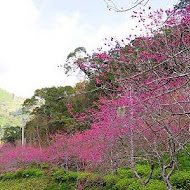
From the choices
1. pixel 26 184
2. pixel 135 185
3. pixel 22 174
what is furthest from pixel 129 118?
pixel 22 174

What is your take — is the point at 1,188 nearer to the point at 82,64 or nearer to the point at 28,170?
the point at 28,170

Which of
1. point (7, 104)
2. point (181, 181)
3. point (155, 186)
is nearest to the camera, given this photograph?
point (155, 186)

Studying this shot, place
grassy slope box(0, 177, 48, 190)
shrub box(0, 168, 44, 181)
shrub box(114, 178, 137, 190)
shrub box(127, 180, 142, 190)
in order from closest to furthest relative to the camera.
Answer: shrub box(127, 180, 142, 190)
shrub box(114, 178, 137, 190)
grassy slope box(0, 177, 48, 190)
shrub box(0, 168, 44, 181)

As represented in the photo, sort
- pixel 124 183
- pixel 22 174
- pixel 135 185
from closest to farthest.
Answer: pixel 135 185 < pixel 124 183 < pixel 22 174

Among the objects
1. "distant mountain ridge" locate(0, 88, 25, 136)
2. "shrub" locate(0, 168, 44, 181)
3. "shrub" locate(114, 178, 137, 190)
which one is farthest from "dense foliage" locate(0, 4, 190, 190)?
"distant mountain ridge" locate(0, 88, 25, 136)

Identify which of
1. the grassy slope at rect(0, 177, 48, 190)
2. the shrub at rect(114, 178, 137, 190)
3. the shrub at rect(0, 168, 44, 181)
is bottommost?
the grassy slope at rect(0, 177, 48, 190)

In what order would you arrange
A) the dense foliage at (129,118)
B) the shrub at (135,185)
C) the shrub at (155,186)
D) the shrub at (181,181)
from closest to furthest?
1. the dense foliage at (129,118)
2. the shrub at (155,186)
3. the shrub at (181,181)
4. the shrub at (135,185)

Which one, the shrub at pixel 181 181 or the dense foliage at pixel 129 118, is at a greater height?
the dense foliage at pixel 129 118

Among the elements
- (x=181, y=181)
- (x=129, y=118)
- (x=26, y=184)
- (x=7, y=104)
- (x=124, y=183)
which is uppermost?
(x=7, y=104)

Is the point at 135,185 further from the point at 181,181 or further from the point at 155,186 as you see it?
the point at 181,181

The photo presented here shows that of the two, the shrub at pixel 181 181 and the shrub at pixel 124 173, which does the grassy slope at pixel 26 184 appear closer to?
the shrub at pixel 124 173

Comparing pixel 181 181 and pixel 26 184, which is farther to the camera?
pixel 26 184

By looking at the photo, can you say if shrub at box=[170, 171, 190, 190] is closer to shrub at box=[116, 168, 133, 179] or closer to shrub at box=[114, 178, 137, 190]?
shrub at box=[114, 178, 137, 190]

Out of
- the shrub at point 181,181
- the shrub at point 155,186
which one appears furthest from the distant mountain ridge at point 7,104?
the shrub at point 181,181
